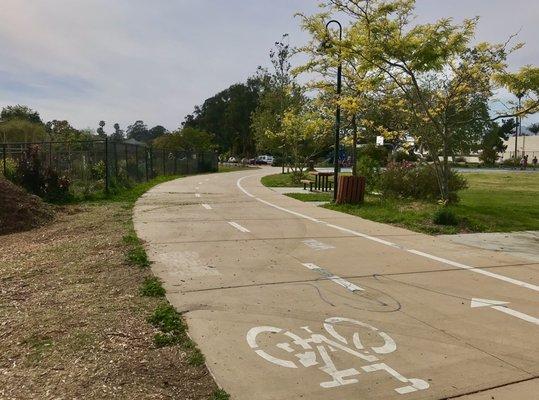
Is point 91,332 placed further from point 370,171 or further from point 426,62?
point 370,171

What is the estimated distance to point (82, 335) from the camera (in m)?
4.59

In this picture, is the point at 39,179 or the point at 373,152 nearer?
the point at 39,179

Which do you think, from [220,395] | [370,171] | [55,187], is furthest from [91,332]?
[370,171]

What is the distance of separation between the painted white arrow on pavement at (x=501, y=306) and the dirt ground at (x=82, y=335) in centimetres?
350

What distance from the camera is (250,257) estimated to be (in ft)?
26.5

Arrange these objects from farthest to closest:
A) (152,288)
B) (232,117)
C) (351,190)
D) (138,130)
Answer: (138,130) → (232,117) → (351,190) → (152,288)

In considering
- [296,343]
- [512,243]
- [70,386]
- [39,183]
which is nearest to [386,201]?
[512,243]

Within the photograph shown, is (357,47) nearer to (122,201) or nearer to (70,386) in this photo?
(122,201)

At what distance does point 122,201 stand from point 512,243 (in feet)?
40.5

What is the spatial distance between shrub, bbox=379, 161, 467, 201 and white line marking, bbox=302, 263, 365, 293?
9532 mm

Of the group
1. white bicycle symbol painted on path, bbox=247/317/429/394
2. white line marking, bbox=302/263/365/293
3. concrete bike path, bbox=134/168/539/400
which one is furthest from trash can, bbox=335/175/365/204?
white bicycle symbol painted on path, bbox=247/317/429/394

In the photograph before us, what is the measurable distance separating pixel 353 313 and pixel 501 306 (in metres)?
1.81

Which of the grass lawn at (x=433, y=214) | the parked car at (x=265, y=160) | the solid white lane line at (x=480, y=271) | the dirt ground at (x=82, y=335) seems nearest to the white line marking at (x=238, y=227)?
the dirt ground at (x=82, y=335)

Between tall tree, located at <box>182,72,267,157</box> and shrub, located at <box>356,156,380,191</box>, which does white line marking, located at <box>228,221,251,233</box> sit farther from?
tall tree, located at <box>182,72,267,157</box>
